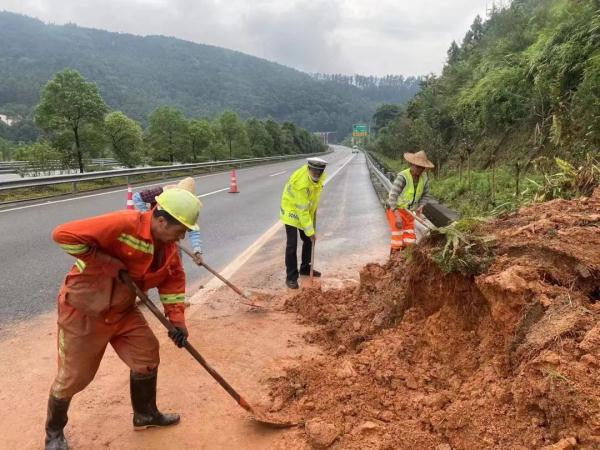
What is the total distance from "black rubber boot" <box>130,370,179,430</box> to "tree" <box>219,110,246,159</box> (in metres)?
38.6

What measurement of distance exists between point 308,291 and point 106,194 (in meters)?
11.7

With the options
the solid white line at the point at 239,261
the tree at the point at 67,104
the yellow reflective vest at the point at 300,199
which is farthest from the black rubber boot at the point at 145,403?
the tree at the point at 67,104

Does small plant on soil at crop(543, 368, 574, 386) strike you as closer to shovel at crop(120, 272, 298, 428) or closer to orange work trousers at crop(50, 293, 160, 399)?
shovel at crop(120, 272, 298, 428)

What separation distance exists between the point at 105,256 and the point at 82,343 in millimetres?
538

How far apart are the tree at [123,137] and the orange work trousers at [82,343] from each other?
21587 millimetres

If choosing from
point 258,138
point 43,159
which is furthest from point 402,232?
point 258,138

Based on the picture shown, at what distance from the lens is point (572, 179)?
20.3 feet

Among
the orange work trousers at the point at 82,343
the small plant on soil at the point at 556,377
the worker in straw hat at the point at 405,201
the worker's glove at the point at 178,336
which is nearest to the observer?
the small plant on soil at the point at 556,377

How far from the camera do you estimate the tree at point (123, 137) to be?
22.8 metres

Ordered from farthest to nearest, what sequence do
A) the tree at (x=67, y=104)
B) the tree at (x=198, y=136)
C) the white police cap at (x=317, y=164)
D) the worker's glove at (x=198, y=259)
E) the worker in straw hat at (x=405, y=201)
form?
the tree at (x=198, y=136) < the tree at (x=67, y=104) < the worker in straw hat at (x=405, y=201) < the white police cap at (x=317, y=164) < the worker's glove at (x=198, y=259)

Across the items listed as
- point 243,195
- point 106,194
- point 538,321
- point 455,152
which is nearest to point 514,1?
point 455,152

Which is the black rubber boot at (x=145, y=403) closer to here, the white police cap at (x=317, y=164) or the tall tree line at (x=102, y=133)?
the white police cap at (x=317, y=164)

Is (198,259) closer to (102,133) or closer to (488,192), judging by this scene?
→ (488,192)

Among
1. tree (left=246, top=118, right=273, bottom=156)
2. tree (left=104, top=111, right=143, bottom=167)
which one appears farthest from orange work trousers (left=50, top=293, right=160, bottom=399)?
tree (left=246, top=118, right=273, bottom=156)
